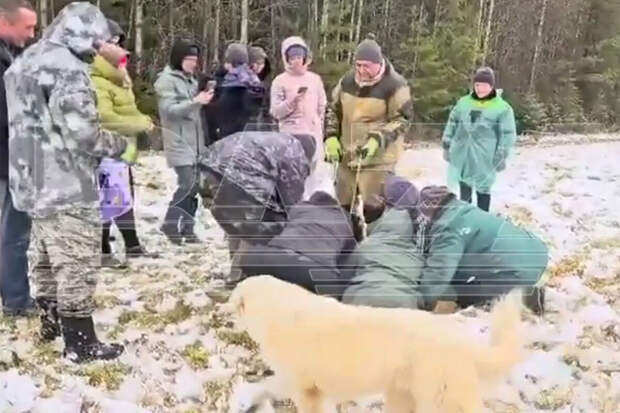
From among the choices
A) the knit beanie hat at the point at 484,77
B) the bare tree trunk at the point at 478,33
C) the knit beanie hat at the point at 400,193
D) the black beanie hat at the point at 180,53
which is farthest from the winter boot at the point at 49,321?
the bare tree trunk at the point at 478,33

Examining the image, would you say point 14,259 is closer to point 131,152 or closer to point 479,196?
point 131,152

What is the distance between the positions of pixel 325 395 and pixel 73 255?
0.75 metres

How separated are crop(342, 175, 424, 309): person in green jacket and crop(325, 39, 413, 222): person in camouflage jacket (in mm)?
289

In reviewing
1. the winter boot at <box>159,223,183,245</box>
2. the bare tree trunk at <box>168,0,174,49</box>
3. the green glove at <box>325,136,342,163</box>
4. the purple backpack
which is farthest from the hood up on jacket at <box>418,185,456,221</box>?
the bare tree trunk at <box>168,0,174,49</box>

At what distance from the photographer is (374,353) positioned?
1.32 meters

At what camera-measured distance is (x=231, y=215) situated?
2174mm

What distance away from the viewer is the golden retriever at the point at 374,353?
4.26 ft

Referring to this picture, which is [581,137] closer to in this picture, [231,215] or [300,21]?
[300,21]

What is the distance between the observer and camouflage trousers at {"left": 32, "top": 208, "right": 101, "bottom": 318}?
5.94 ft

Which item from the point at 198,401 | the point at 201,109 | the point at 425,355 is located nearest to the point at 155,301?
the point at 198,401

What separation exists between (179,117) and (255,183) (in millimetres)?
959

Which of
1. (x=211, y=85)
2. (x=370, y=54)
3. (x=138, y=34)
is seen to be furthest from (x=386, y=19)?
(x=370, y=54)

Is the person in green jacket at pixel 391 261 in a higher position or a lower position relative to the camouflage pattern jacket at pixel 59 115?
lower

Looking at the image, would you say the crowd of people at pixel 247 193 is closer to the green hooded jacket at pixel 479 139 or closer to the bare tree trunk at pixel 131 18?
the green hooded jacket at pixel 479 139
